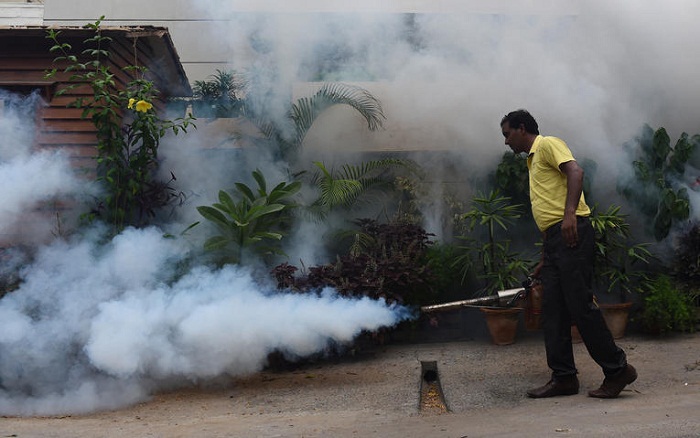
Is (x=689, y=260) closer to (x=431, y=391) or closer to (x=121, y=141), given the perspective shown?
(x=431, y=391)

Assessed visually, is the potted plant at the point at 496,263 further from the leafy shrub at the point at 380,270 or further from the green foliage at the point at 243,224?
the green foliage at the point at 243,224

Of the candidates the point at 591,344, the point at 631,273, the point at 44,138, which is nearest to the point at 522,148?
the point at 591,344

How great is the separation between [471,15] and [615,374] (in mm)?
4196

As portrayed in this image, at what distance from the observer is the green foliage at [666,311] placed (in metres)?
5.46

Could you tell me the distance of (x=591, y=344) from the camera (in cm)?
391

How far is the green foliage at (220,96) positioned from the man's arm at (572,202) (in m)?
4.12

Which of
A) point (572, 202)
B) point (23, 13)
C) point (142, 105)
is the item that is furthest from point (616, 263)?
point (23, 13)

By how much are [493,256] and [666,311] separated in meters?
1.45

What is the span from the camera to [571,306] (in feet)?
12.9

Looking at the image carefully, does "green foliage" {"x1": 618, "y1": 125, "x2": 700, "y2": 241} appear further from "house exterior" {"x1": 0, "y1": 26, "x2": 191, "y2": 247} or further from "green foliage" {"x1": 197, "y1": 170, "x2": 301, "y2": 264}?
"house exterior" {"x1": 0, "y1": 26, "x2": 191, "y2": 247}

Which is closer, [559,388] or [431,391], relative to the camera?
[559,388]

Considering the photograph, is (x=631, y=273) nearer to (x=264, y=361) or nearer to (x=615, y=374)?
(x=615, y=374)

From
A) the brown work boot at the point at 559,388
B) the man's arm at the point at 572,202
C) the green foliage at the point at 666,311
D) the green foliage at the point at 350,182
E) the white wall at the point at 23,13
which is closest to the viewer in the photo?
the man's arm at the point at 572,202

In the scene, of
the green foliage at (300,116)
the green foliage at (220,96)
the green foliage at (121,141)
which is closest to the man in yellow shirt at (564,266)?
the green foliage at (300,116)
